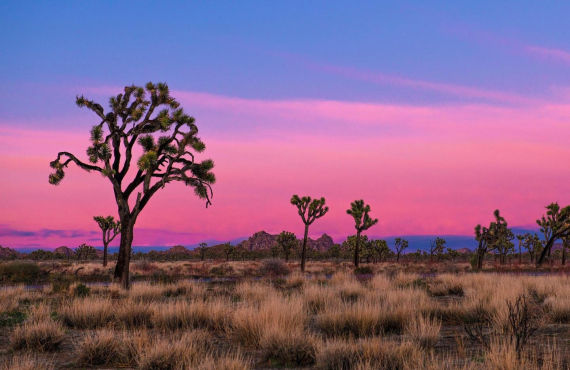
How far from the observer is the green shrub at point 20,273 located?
3225 cm

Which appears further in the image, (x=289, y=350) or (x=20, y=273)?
(x=20, y=273)

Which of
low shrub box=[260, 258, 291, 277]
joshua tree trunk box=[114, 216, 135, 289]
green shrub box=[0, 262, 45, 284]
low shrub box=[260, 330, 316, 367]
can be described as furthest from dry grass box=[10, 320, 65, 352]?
low shrub box=[260, 258, 291, 277]

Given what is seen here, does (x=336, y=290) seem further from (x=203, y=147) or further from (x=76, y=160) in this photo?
(x=76, y=160)

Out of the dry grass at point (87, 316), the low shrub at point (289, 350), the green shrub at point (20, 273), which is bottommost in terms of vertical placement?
the green shrub at point (20, 273)

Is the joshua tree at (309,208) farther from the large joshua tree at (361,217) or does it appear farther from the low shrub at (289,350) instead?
the low shrub at (289,350)

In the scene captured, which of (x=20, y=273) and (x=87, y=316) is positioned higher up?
(x=87, y=316)

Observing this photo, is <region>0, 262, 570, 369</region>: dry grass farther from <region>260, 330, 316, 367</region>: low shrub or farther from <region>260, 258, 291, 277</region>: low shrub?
<region>260, 258, 291, 277</region>: low shrub

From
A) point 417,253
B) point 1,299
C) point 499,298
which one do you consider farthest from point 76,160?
point 417,253

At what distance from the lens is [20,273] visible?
33.9 m

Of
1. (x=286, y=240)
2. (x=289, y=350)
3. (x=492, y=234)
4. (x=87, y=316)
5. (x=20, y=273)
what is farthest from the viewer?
(x=286, y=240)

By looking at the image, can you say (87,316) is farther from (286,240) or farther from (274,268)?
(286,240)

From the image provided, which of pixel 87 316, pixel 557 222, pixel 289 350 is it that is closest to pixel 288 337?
pixel 289 350

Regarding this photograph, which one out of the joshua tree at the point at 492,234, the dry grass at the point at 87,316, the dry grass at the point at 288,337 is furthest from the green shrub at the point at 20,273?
the joshua tree at the point at 492,234

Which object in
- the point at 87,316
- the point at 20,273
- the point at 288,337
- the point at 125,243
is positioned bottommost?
the point at 20,273
